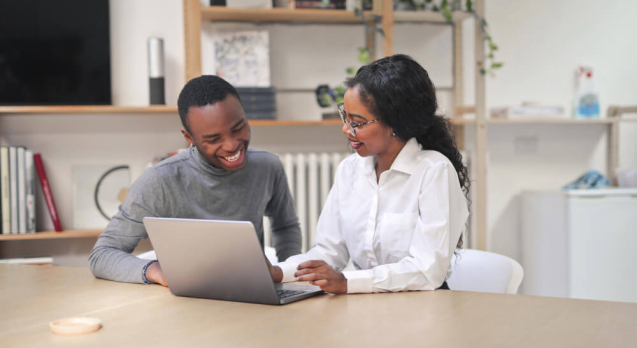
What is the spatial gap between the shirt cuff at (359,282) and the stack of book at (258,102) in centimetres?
162

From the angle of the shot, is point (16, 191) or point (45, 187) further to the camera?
point (45, 187)

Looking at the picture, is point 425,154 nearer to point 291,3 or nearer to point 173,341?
point 173,341

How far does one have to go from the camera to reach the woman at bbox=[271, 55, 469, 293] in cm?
123

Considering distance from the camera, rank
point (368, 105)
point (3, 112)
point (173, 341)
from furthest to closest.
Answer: point (3, 112)
point (368, 105)
point (173, 341)

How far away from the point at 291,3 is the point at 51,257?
5.49ft

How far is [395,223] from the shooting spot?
1.39m

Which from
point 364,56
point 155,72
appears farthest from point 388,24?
point 155,72

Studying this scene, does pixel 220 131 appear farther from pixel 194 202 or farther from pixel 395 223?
pixel 395 223

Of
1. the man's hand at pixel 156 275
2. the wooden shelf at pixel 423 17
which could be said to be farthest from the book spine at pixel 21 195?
the wooden shelf at pixel 423 17

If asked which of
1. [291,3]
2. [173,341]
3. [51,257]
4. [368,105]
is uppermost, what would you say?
[291,3]

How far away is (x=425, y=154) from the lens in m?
1.40

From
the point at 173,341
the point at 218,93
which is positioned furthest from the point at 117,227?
the point at 173,341

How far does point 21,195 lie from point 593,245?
271cm

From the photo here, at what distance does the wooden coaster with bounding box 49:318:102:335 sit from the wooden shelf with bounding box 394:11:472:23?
224cm
